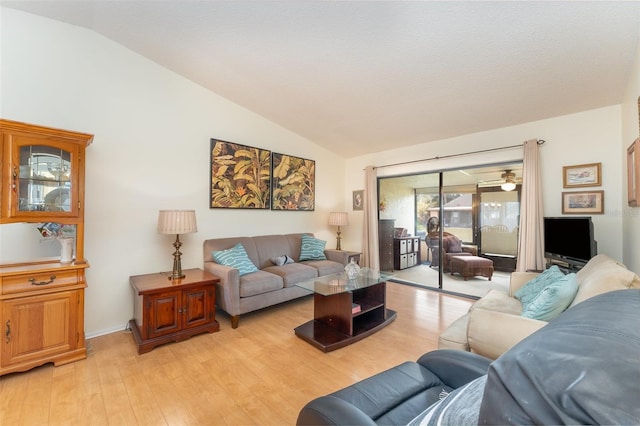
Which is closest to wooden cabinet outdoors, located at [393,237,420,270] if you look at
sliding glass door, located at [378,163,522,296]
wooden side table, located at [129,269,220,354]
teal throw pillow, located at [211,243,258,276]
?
sliding glass door, located at [378,163,522,296]

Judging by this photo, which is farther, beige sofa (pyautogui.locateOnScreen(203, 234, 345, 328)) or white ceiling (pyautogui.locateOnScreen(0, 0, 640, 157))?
beige sofa (pyautogui.locateOnScreen(203, 234, 345, 328))

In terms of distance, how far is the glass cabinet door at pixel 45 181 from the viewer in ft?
6.75

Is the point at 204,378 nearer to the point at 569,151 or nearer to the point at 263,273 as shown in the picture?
the point at 263,273

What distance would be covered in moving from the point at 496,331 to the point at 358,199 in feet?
13.3

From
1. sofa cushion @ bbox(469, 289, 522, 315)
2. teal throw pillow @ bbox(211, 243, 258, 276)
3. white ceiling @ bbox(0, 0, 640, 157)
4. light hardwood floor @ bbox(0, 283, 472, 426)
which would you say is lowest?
light hardwood floor @ bbox(0, 283, 472, 426)

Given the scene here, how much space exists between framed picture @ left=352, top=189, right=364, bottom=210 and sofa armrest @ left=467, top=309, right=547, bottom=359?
12.6 ft

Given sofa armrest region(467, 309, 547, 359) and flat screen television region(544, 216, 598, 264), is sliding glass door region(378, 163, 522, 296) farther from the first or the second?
sofa armrest region(467, 309, 547, 359)

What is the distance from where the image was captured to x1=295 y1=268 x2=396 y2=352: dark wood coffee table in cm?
259

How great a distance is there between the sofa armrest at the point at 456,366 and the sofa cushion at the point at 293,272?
7.31 ft

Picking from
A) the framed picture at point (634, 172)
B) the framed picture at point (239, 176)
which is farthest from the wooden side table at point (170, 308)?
the framed picture at point (634, 172)

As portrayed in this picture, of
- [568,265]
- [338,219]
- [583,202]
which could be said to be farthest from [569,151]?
[338,219]

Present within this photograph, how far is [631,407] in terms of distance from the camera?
371 millimetres

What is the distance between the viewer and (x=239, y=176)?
386cm

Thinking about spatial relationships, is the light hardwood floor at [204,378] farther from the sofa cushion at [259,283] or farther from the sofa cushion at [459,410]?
the sofa cushion at [459,410]
